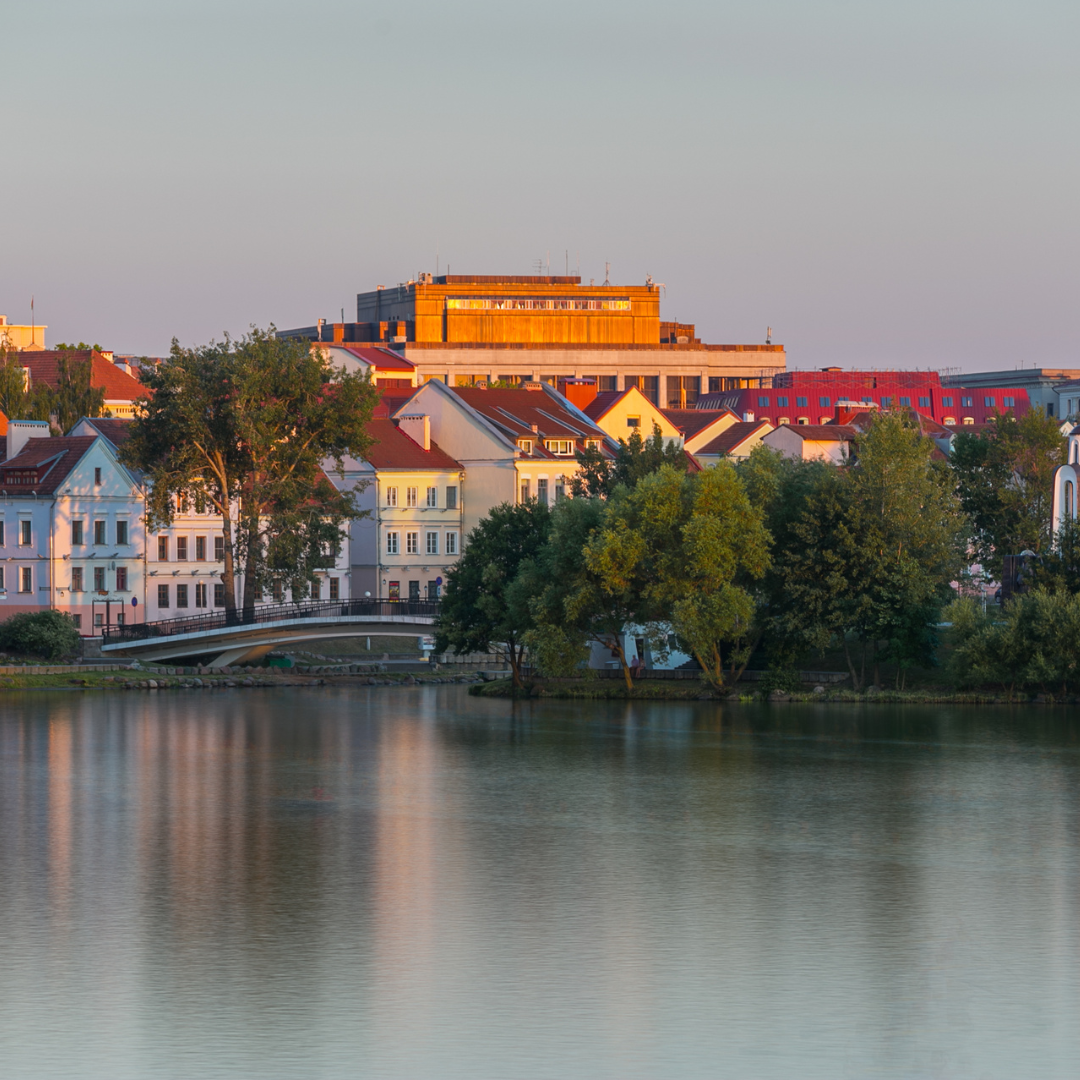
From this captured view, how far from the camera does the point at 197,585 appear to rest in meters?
108

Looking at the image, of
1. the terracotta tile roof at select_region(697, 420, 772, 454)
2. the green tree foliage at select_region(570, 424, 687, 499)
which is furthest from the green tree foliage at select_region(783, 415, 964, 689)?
the terracotta tile roof at select_region(697, 420, 772, 454)

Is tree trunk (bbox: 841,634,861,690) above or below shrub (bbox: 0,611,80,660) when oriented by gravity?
below

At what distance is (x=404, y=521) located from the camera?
115 m

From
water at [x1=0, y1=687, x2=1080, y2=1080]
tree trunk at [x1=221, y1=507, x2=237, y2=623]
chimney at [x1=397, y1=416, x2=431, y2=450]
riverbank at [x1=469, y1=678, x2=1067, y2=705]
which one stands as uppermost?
chimney at [x1=397, y1=416, x2=431, y2=450]

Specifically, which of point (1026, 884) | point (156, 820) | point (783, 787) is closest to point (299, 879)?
point (156, 820)

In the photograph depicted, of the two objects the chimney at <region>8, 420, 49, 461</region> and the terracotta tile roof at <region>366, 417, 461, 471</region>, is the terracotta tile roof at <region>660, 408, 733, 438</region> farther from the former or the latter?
the chimney at <region>8, 420, 49, 461</region>

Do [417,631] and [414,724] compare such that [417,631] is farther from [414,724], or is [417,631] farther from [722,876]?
[722,876]

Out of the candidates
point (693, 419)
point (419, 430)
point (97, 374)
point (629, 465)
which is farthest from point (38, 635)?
point (693, 419)

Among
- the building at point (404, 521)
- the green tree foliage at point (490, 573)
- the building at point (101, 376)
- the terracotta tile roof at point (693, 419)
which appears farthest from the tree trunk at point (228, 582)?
the terracotta tile roof at point (693, 419)

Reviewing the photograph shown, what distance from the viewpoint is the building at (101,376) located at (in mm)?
140625

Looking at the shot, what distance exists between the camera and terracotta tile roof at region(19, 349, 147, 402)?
141500 millimetres

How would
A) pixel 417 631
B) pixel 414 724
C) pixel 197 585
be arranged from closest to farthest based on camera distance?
pixel 414 724 → pixel 417 631 → pixel 197 585

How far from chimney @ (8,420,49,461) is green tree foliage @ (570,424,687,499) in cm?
3317

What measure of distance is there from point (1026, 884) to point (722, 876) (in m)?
5.27
